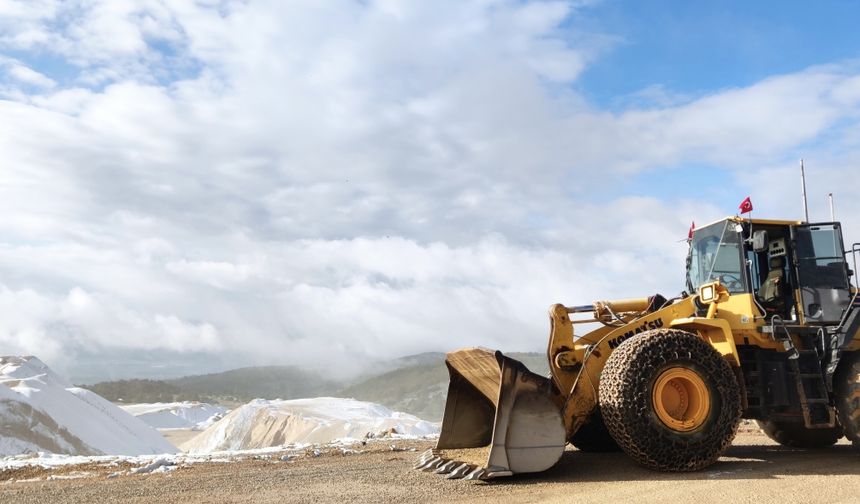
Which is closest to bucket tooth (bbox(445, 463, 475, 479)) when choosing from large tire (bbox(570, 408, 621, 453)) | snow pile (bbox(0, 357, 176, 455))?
large tire (bbox(570, 408, 621, 453))

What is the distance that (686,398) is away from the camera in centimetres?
804

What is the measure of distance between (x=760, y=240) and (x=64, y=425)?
19.9 m

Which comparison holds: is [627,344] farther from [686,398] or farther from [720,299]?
[720,299]

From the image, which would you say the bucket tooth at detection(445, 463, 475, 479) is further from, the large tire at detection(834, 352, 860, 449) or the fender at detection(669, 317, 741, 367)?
the large tire at detection(834, 352, 860, 449)

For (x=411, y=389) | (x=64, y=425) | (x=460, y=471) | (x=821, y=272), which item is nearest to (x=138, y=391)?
(x=411, y=389)

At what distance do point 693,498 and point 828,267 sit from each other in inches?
182

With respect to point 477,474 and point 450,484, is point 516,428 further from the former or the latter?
point 450,484

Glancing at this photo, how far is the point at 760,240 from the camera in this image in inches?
346

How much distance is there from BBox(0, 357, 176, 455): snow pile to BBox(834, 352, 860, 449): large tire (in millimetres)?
18691

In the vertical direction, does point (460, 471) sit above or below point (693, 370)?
below

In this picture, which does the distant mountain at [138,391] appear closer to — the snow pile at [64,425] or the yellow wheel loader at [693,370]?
the snow pile at [64,425]

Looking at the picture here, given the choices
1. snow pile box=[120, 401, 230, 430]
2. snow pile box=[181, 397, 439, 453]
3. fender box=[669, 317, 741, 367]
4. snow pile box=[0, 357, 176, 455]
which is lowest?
snow pile box=[120, 401, 230, 430]

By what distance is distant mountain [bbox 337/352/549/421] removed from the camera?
60.7 m

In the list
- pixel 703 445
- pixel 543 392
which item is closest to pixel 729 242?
pixel 703 445
